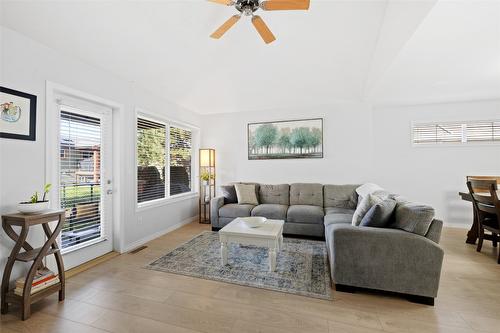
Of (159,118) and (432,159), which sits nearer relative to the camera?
(159,118)

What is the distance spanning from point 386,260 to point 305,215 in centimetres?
157

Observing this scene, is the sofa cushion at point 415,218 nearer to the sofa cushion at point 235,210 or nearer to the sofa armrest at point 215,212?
the sofa cushion at point 235,210

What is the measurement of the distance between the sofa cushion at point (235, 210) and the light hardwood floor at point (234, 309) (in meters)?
1.61

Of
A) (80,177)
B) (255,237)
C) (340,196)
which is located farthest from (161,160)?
(340,196)

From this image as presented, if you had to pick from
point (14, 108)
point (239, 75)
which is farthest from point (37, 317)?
point (239, 75)

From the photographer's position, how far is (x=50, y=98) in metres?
2.21

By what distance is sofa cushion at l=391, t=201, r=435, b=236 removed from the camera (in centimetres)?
190

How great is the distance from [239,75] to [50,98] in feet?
8.52

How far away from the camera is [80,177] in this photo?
2611mm

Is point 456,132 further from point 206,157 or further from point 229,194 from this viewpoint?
point 206,157

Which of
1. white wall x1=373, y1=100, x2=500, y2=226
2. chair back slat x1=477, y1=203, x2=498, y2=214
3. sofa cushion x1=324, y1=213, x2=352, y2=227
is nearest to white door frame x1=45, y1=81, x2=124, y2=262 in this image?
sofa cushion x1=324, y1=213, x2=352, y2=227

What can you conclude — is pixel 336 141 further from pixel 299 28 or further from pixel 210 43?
pixel 210 43

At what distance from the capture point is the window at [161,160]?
11.5ft

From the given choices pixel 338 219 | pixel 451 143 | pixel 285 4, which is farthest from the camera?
pixel 451 143
